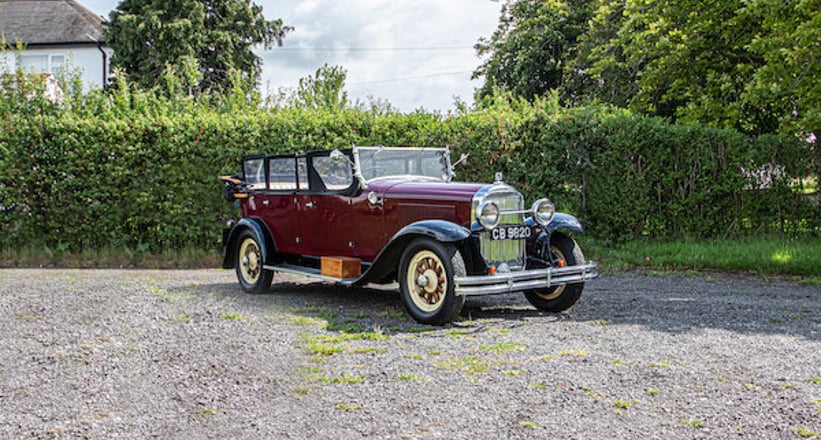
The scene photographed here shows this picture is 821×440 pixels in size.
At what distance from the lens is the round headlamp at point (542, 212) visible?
7.16 meters

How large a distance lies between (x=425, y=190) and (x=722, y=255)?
6.01 meters

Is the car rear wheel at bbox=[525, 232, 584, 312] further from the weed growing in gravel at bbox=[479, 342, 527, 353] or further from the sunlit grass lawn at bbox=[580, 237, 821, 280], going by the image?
the sunlit grass lawn at bbox=[580, 237, 821, 280]

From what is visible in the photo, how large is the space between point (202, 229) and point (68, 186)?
2.44 metres

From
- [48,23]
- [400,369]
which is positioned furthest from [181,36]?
[400,369]

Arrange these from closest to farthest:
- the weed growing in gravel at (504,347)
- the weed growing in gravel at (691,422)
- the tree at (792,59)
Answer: the weed growing in gravel at (691,422), the weed growing in gravel at (504,347), the tree at (792,59)

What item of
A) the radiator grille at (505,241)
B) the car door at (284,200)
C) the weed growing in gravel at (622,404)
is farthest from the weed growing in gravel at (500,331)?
the car door at (284,200)

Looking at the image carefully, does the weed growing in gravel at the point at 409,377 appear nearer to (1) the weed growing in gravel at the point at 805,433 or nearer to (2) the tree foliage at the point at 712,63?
(1) the weed growing in gravel at the point at 805,433

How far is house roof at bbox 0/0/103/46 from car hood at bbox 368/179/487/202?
2906 centimetres

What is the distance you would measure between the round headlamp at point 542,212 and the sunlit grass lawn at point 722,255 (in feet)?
14.7

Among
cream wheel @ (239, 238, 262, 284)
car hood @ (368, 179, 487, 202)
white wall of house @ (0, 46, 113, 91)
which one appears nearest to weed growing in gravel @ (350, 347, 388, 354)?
car hood @ (368, 179, 487, 202)

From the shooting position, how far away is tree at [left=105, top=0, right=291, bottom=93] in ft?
89.8

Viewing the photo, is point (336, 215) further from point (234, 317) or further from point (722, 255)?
point (722, 255)

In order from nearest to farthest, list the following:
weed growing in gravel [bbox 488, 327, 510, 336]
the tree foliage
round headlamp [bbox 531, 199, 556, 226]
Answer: weed growing in gravel [bbox 488, 327, 510, 336]
round headlamp [bbox 531, 199, 556, 226]
the tree foliage

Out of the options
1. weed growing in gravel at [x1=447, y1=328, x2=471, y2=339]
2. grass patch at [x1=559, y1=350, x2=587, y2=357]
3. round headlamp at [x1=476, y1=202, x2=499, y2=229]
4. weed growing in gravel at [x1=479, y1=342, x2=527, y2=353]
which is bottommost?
grass patch at [x1=559, y1=350, x2=587, y2=357]
